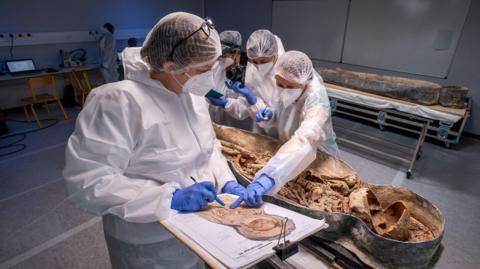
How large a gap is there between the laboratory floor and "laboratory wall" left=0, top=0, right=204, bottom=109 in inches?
56.8

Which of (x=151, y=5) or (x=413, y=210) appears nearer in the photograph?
(x=413, y=210)

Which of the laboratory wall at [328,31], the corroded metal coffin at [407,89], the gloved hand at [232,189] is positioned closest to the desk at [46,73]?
the laboratory wall at [328,31]

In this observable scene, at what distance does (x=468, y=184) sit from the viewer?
10.3 feet

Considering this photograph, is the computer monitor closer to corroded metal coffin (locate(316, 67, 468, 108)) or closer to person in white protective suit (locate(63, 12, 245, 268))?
person in white protective suit (locate(63, 12, 245, 268))

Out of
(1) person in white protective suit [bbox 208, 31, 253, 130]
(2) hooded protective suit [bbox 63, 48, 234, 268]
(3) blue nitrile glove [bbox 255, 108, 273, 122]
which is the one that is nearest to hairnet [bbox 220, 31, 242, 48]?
(1) person in white protective suit [bbox 208, 31, 253, 130]

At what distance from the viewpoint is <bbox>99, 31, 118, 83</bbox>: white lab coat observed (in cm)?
529

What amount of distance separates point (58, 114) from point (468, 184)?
617cm

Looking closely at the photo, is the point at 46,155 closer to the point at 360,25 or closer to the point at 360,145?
the point at 360,145

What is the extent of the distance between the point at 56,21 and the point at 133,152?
18.4 ft

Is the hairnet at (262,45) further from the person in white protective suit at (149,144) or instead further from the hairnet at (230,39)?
the person in white protective suit at (149,144)

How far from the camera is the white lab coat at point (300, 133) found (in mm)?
1418

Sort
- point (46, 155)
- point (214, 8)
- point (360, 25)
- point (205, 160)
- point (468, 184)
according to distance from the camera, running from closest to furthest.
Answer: point (205, 160), point (468, 184), point (46, 155), point (360, 25), point (214, 8)

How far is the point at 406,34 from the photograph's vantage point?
4.43 m

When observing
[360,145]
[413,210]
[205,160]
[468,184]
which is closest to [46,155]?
[205,160]
